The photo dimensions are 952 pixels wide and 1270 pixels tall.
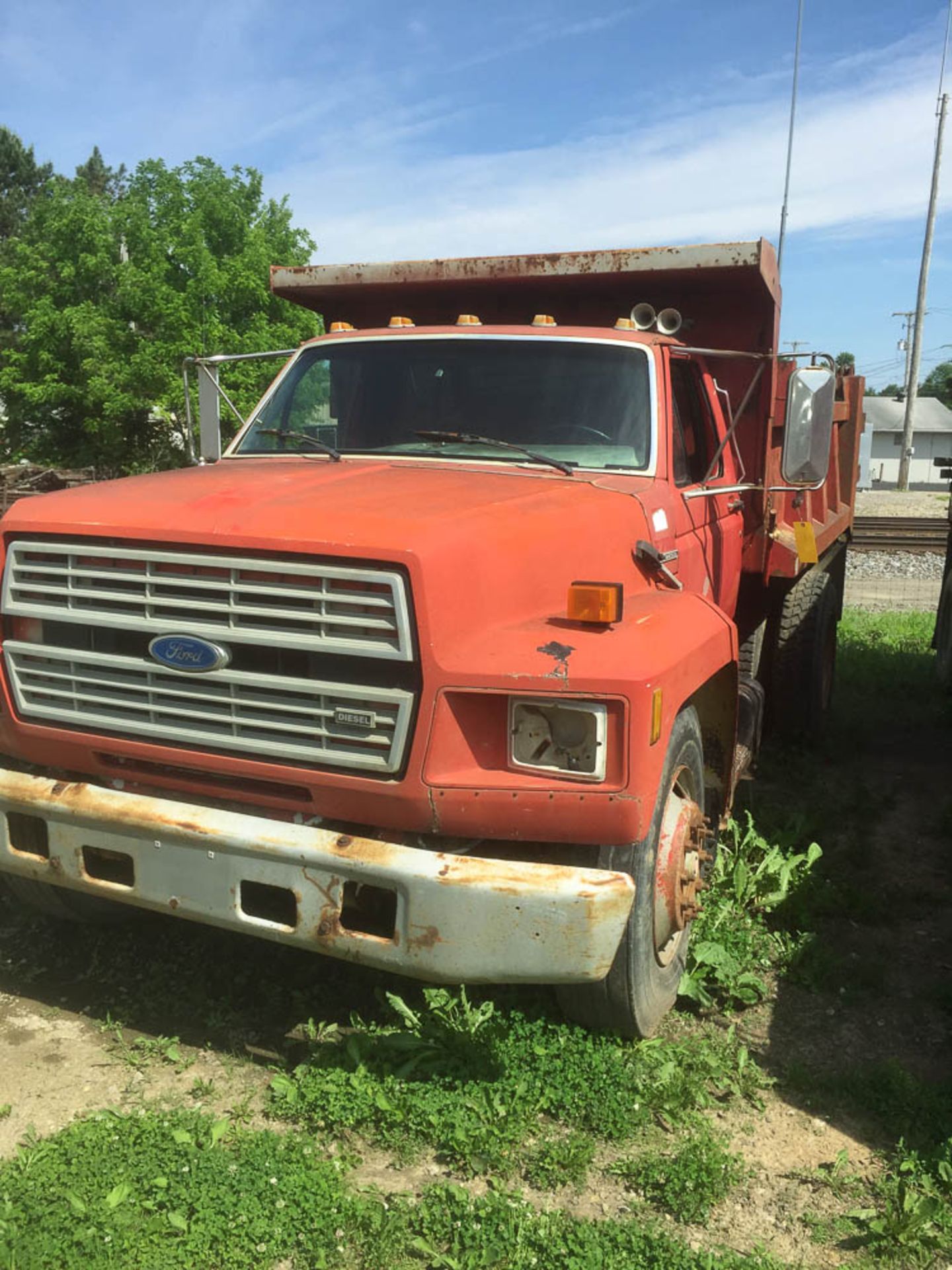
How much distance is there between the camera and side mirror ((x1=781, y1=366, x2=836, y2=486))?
4.60 meters

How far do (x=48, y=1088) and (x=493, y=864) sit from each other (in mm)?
1602

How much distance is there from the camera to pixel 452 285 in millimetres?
6266

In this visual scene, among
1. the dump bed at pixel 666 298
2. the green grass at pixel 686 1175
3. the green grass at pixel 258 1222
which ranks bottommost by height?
the green grass at pixel 686 1175

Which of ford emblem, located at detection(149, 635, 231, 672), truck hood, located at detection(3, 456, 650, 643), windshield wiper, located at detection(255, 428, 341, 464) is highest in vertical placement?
windshield wiper, located at detection(255, 428, 341, 464)

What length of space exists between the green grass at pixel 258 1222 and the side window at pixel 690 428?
2761mm

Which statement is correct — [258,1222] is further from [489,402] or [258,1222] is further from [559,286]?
[559,286]

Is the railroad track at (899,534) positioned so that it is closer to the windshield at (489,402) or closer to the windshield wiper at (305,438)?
the windshield at (489,402)

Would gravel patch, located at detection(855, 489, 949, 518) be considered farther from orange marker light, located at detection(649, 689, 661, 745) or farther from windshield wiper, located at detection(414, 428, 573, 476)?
orange marker light, located at detection(649, 689, 661, 745)

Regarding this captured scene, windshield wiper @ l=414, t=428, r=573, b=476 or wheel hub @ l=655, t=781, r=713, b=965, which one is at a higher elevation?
windshield wiper @ l=414, t=428, r=573, b=476

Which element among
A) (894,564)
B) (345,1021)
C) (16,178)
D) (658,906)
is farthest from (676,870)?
(16,178)

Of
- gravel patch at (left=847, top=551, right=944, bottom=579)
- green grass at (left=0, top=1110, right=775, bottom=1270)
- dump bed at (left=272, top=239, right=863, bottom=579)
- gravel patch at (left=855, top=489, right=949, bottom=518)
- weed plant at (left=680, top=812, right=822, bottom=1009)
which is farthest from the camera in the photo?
gravel patch at (left=855, top=489, right=949, bottom=518)

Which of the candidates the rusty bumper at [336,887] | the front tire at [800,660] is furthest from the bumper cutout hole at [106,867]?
the front tire at [800,660]

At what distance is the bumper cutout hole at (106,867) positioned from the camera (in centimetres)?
355

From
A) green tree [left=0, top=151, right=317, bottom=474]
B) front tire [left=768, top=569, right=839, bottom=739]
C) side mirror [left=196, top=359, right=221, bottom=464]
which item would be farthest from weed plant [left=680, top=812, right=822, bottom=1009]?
green tree [left=0, top=151, right=317, bottom=474]
